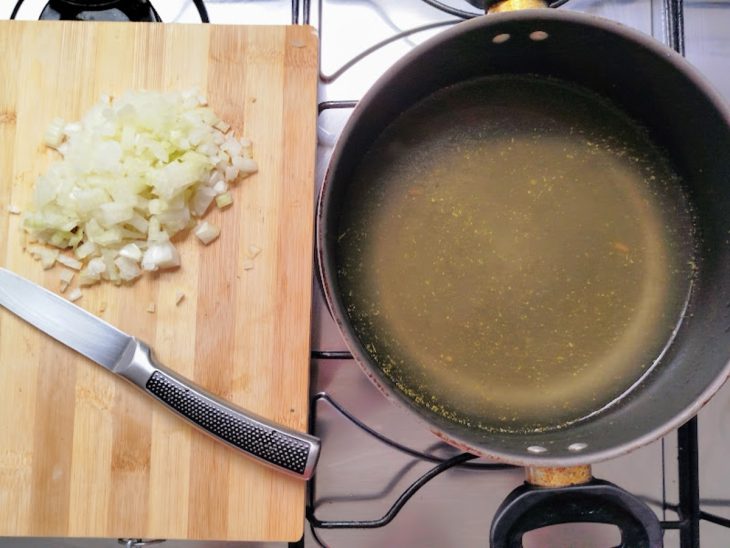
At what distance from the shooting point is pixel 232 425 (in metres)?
0.68

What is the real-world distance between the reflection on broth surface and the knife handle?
0.45ft

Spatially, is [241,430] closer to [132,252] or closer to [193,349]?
[193,349]

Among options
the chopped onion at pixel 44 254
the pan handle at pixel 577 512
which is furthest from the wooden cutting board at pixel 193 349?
the pan handle at pixel 577 512

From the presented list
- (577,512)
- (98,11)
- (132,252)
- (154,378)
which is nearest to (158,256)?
(132,252)

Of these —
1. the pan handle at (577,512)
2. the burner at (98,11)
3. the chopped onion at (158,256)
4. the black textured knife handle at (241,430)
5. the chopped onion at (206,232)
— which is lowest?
the pan handle at (577,512)

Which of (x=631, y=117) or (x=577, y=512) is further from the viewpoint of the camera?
(x=631, y=117)

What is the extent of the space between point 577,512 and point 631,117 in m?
0.49

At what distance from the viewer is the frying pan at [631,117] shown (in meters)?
0.62

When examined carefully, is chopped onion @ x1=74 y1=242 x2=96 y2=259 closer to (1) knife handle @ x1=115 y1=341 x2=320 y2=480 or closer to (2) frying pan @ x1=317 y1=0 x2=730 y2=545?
(1) knife handle @ x1=115 y1=341 x2=320 y2=480

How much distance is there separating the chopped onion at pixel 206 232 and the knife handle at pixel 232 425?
0.50 feet

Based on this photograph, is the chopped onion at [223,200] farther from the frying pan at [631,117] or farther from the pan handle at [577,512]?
the pan handle at [577,512]

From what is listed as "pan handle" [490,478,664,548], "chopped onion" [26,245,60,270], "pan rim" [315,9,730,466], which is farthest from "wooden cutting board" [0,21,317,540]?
"pan handle" [490,478,664,548]

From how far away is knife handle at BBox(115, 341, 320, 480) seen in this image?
68 centimetres

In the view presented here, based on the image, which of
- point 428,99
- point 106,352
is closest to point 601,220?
point 428,99
